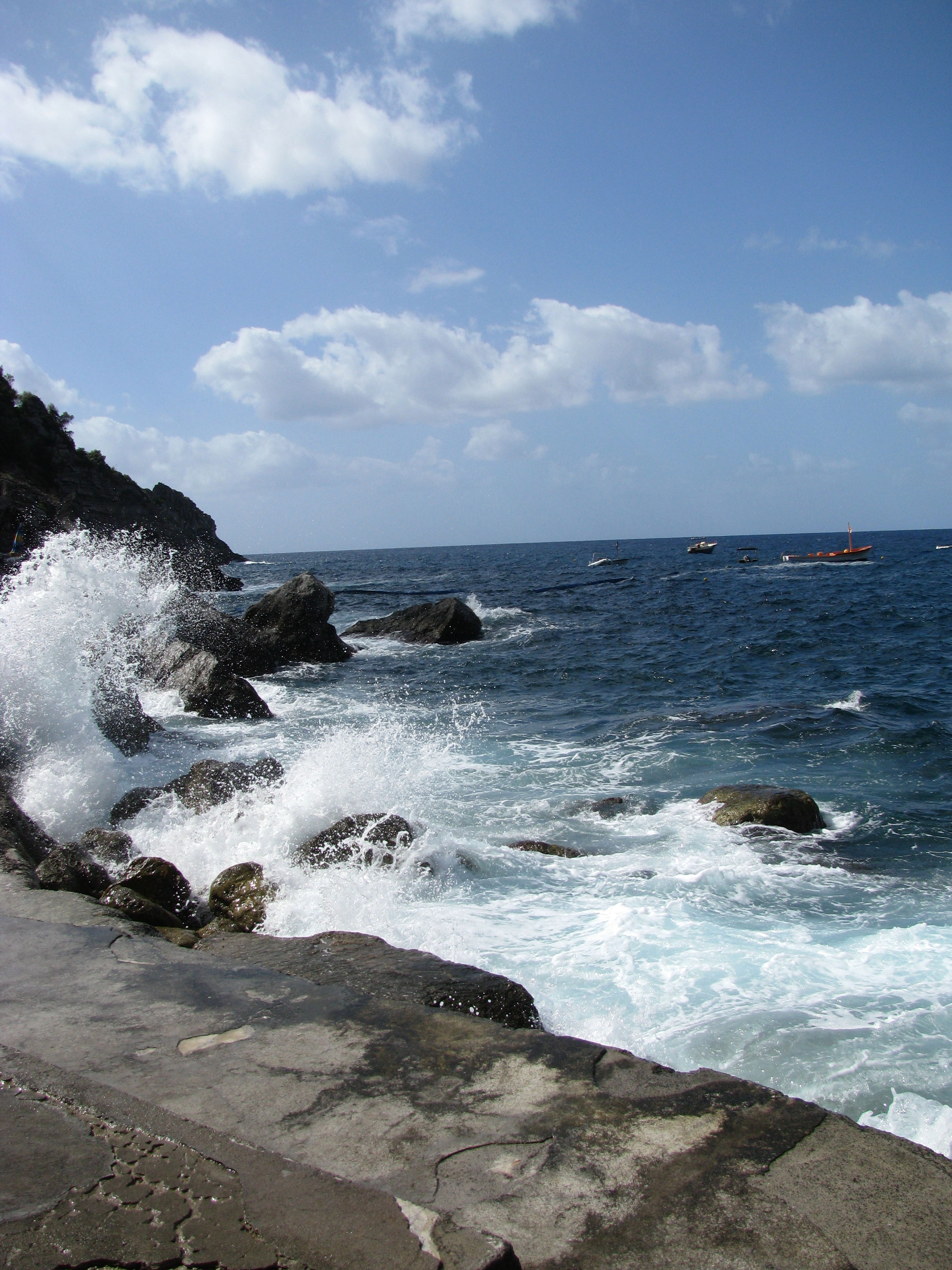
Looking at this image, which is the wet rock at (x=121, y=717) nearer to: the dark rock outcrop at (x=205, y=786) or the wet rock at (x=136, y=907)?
the dark rock outcrop at (x=205, y=786)

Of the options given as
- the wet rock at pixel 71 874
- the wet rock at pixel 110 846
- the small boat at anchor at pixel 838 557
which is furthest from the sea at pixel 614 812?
the small boat at anchor at pixel 838 557

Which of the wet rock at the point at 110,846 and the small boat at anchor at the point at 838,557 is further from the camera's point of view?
the small boat at anchor at the point at 838,557

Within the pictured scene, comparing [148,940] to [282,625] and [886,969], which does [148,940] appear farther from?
[282,625]

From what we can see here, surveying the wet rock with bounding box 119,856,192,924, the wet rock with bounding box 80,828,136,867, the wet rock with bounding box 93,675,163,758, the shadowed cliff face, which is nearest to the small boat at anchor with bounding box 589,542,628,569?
the shadowed cliff face

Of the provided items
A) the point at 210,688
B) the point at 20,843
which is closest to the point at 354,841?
the point at 20,843

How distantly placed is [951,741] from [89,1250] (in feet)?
41.5

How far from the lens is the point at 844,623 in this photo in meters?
24.6

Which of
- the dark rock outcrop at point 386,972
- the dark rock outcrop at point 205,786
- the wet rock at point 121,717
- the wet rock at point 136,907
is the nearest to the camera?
the dark rock outcrop at point 386,972

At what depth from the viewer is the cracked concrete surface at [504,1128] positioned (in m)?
2.21

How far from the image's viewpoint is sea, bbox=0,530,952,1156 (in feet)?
15.9

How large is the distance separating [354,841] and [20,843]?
112 inches

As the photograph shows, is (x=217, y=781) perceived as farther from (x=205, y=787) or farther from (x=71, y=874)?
(x=71, y=874)

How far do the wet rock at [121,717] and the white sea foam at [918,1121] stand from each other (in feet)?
32.5

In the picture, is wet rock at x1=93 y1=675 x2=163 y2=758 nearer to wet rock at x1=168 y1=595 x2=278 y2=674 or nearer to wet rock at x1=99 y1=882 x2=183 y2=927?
wet rock at x1=168 y1=595 x2=278 y2=674
